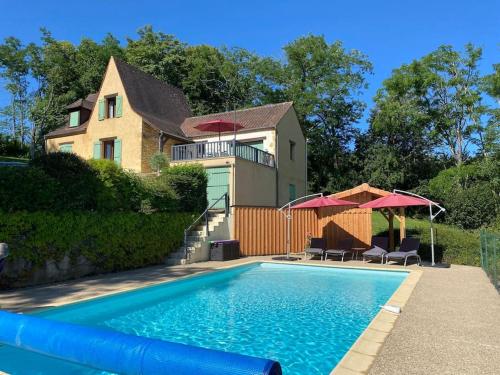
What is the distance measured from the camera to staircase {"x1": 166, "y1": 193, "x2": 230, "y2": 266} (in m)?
13.9

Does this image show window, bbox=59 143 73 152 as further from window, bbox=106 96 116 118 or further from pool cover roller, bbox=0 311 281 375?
pool cover roller, bbox=0 311 281 375

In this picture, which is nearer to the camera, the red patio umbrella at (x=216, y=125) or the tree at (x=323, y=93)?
the red patio umbrella at (x=216, y=125)

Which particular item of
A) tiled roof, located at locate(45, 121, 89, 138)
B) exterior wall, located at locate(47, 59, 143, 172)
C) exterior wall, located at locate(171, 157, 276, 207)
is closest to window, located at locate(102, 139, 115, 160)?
exterior wall, located at locate(47, 59, 143, 172)

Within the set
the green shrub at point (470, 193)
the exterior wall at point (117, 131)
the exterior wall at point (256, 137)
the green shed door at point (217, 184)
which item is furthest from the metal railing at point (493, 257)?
the green shrub at point (470, 193)

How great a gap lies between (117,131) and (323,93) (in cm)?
2031

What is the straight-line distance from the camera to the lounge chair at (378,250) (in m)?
14.0

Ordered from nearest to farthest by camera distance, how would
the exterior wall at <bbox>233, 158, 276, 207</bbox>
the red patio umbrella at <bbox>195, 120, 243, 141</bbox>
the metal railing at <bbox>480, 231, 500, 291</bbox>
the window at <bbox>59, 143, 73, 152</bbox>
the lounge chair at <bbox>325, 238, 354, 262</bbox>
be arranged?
the metal railing at <bbox>480, 231, 500, 291</bbox> < the lounge chair at <bbox>325, 238, 354, 262</bbox> < the red patio umbrella at <bbox>195, 120, 243, 141</bbox> < the exterior wall at <bbox>233, 158, 276, 207</bbox> < the window at <bbox>59, 143, 73, 152</bbox>

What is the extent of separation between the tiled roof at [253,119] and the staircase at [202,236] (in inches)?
289

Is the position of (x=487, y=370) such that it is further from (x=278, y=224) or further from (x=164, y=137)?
(x=164, y=137)

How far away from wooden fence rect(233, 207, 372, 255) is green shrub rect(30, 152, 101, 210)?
6.77 meters

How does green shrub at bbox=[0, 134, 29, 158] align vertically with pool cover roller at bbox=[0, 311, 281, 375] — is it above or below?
above

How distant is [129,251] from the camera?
12.1 m

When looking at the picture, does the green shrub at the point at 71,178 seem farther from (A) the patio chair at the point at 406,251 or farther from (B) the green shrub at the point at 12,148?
(B) the green shrub at the point at 12,148

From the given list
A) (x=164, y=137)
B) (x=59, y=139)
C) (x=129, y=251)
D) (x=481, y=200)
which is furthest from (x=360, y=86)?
(x=129, y=251)
